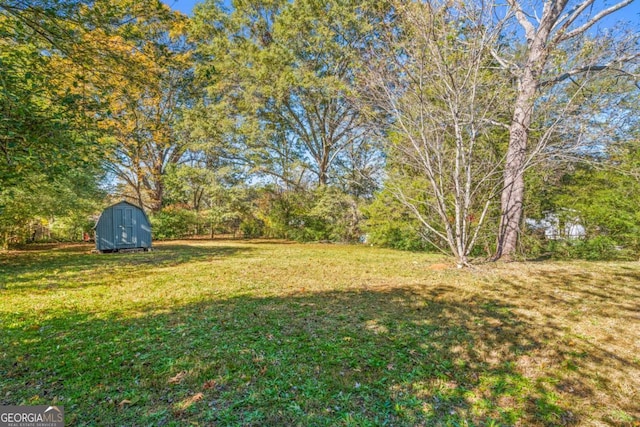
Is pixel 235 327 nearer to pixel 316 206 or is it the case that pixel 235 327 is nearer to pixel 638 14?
pixel 638 14

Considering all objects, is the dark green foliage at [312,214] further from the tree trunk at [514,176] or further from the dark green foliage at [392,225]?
the tree trunk at [514,176]

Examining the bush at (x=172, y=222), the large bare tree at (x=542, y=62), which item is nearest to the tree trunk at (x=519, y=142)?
the large bare tree at (x=542, y=62)

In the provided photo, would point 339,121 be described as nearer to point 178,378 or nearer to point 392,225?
point 392,225

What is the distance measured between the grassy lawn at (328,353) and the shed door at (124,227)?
6313 mm

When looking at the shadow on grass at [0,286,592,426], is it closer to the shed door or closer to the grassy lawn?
the grassy lawn

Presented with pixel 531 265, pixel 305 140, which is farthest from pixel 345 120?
pixel 531 265

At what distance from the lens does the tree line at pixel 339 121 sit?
4.66m

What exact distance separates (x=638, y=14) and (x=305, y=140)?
1367 cm

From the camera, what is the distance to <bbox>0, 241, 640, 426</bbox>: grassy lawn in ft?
6.86

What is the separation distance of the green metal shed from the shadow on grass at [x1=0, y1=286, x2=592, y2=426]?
854 centimetres

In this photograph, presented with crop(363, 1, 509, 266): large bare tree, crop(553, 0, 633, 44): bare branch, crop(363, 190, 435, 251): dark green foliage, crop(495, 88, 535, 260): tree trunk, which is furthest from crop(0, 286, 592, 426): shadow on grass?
crop(363, 190, 435, 251): dark green foliage

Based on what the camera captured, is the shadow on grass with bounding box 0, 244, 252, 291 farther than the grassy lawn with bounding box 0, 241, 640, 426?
Yes

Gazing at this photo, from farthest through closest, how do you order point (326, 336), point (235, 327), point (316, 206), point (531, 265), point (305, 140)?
point (305, 140)
point (316, 206)
point (531, 265)
point (235, 327)
point (326, 336)

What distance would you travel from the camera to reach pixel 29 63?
4.54m
